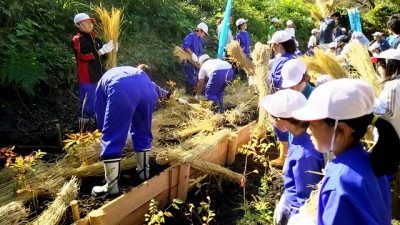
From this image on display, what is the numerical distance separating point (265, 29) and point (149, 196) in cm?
960

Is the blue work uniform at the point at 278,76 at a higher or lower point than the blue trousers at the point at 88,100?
higher

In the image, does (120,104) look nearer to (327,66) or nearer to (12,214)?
(12,214)

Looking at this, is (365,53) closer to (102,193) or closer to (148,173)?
(148,173)

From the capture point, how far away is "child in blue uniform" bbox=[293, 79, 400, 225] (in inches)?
50.1

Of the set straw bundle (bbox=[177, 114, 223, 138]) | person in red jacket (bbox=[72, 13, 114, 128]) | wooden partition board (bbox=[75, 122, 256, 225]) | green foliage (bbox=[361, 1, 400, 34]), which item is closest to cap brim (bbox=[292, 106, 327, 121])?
wooden partition board (bbox=[75, 122, 256, 225])

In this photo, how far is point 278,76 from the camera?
4172mm

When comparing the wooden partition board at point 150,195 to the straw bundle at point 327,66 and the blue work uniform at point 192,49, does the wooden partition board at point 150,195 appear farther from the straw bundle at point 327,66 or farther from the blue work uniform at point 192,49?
the blue work uniform at point 192,49

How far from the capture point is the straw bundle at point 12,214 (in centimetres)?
236

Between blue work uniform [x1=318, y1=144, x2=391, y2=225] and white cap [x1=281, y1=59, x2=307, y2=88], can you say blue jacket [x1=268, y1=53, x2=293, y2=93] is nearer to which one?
white cap [x1=281, y1=59, x2=307, y2=88]

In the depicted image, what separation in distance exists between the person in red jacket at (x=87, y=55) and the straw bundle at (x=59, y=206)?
1.85 m

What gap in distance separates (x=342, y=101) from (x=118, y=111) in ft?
6.17

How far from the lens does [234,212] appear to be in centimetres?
345

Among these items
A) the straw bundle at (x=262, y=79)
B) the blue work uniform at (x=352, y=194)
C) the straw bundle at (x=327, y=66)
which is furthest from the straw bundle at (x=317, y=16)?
the blue work uniform at (x=352, y=194)

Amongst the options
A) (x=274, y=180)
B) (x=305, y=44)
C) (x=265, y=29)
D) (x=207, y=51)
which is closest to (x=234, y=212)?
(x=274, y=180)
